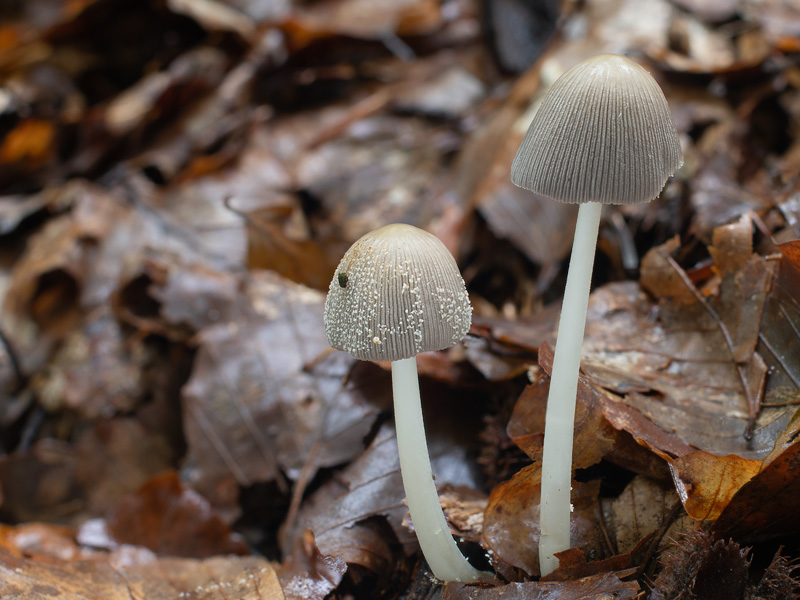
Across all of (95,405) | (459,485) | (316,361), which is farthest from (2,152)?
(459,485)

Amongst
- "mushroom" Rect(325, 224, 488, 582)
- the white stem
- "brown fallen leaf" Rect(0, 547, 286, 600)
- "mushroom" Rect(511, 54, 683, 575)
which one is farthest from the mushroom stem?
"mushroom" Rect(511, 54, 683, 575)

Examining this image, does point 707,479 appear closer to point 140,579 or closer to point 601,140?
point 601,140

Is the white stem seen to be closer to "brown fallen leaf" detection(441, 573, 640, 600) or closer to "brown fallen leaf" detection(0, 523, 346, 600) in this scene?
"brown fallen leaf" detection(441, 573, 640, 600)

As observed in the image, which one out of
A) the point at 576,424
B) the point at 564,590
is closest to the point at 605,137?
the point at 576,424

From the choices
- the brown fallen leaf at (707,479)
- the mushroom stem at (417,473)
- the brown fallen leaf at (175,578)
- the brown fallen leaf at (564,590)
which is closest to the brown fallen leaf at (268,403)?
the brown fallen leaf at (175,578)

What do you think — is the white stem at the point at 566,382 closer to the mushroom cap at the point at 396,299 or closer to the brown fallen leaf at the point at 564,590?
the brown fallen leaf at the point at 564,590

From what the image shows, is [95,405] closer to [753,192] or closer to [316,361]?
[316,361]

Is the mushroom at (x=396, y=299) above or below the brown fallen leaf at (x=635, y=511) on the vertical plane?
above
